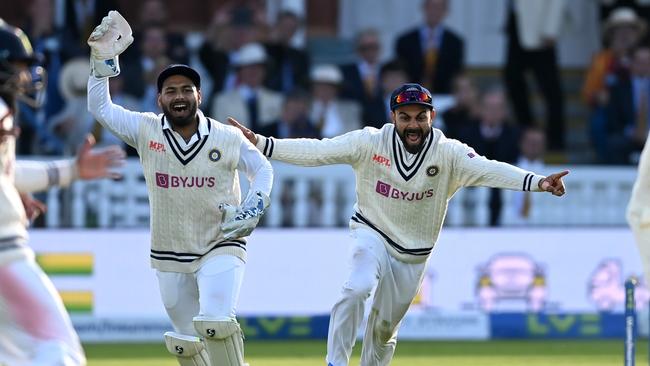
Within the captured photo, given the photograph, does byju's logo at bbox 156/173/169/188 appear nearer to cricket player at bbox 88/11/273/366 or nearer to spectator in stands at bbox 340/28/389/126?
cricket player at bbox 88/11/273/366

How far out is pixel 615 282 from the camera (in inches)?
559

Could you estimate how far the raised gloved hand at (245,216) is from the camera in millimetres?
8695

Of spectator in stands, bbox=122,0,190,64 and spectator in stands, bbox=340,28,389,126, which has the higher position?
spectator in stands, bbox=122,0,190,64

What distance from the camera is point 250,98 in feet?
48.9

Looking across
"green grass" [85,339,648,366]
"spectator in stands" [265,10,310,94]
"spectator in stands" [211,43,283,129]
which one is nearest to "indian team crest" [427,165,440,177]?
A: "green grass" [85,339,648,366]

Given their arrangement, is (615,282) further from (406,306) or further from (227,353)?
(227,353)

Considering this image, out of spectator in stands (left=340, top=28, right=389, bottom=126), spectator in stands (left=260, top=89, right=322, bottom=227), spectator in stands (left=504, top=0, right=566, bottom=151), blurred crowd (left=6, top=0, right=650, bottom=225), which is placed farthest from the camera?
spectator in stands (left=504, top=0, right=566, bottom=151)

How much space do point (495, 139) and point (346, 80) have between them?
167 centimetres

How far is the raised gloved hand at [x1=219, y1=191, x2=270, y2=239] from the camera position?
870cm

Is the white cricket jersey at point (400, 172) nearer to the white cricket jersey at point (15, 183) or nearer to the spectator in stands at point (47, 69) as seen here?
the white cricket jersey at point (15, 183)

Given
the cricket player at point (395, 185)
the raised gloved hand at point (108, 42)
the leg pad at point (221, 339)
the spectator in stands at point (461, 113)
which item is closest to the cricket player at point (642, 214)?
the cricket player at point (395, 185)

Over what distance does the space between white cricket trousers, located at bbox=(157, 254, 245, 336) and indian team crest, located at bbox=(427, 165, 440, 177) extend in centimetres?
123

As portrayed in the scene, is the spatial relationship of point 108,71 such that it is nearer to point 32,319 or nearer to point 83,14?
point 32,319

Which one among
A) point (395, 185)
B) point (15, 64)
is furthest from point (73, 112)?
point (15, 64)
